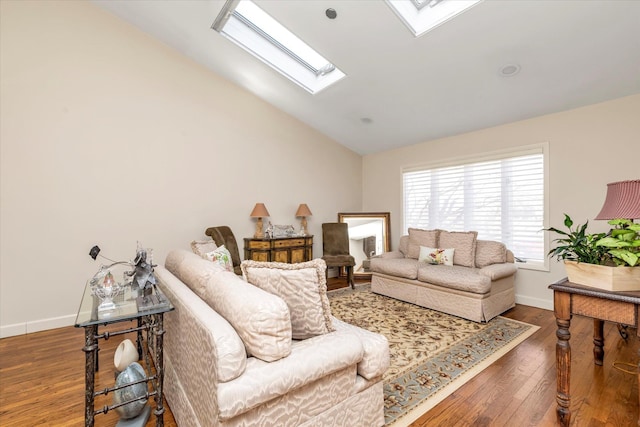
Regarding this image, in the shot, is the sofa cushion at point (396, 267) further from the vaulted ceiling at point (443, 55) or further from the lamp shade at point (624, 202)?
the lamp shade at point (624, 202)

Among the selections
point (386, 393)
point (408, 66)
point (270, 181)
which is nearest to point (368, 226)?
point (270, 181)

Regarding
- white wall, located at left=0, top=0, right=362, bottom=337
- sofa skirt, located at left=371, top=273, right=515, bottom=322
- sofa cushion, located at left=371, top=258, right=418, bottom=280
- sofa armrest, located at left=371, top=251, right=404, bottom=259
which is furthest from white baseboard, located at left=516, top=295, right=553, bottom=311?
white wall, located at left=0, top=0, right=362, bottom=337

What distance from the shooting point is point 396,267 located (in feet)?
13.2

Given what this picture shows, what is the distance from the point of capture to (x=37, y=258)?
3113 millimetres

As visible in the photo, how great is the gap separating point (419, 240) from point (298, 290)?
3240 millimetres

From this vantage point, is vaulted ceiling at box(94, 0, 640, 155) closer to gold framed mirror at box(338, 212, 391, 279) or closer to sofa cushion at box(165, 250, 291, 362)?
gold framed mirror at box(338, 212, 391, 279)

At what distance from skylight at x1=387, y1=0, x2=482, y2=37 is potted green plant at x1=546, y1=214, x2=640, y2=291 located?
2008 millimetres

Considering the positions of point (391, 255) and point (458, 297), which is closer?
point (458, 297)

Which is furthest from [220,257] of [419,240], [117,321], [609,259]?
[419,240]

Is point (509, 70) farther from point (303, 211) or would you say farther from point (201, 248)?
point (201, 248)

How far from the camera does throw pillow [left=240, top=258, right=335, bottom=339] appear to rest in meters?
1.59

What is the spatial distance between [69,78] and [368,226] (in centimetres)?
467

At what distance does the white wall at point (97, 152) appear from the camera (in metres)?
3.03

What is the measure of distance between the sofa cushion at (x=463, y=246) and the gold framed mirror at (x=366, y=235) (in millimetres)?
1456
